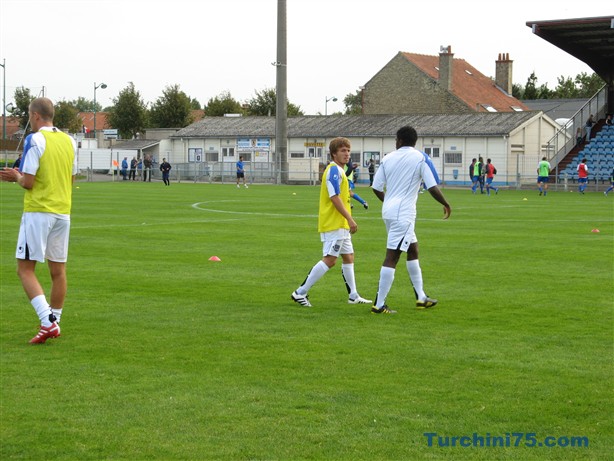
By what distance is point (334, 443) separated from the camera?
6.03 metres

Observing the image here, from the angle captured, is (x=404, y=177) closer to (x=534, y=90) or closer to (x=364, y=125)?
(x=364, y=125)

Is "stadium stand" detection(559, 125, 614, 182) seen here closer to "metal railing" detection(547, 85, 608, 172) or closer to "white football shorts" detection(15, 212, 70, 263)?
"metal railing" detection(547, 85, 608, 172)

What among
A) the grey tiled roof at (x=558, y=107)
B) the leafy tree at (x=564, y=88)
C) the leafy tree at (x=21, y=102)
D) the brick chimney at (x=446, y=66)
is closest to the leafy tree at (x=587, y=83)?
the leafy tree at (x=564, y=88)

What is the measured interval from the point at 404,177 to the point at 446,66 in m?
72.4

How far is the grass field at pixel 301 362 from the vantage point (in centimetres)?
615

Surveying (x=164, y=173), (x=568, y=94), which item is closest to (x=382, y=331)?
(x=164, y=173)

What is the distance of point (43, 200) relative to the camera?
923 cm

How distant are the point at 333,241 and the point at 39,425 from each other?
18.4ft

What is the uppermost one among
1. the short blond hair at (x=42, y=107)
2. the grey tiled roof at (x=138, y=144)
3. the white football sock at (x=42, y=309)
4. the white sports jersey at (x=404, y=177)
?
the grey tiled roof at (x=138, y=144)

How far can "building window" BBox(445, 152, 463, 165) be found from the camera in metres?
68.0

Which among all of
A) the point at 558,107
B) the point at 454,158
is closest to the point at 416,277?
the point at 454,158

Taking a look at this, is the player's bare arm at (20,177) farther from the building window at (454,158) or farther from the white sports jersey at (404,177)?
the building window at (454,158)

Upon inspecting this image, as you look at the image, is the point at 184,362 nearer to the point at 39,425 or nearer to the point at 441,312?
the point at 39,425

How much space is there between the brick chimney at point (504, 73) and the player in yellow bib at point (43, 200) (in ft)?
279
